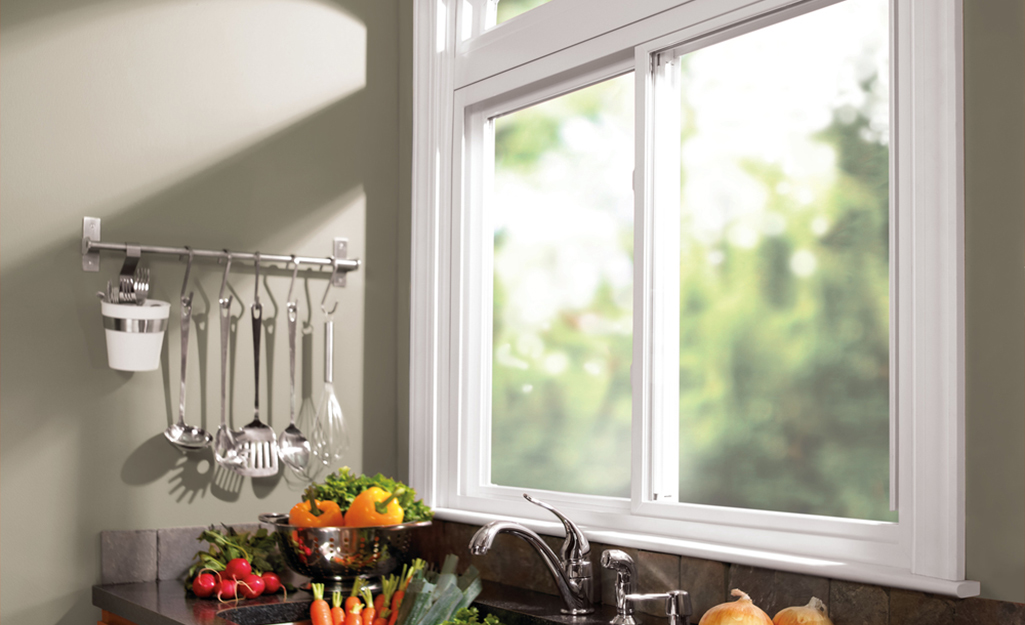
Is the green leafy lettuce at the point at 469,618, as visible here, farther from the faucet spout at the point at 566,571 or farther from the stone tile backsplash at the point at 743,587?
the stone tile backsplash at the point at 743,587

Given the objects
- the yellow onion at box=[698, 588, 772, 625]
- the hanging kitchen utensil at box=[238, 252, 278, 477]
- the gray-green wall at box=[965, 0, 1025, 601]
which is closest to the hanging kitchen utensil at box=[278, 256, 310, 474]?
the hanging kitchen utensil at box=[238, 252, 278, 477]

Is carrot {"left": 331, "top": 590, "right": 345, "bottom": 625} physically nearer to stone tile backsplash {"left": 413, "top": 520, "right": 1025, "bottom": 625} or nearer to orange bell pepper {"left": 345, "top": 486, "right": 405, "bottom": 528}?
orange bell pepper {"left": 345, "top": 486, "right": 405, "bottom": 528}

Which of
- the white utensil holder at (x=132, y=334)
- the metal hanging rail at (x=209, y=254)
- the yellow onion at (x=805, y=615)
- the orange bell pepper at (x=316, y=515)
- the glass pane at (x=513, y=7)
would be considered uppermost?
the glass pane at (x=513, y=7)

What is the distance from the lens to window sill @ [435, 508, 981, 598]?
1429 mm

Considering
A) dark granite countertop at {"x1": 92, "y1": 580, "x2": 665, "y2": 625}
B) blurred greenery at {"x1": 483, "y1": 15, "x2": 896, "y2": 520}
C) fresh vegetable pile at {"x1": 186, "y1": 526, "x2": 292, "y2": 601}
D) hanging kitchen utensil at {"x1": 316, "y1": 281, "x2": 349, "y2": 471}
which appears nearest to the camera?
blurred greenery at {"x1": 483, "y1": 15, "x2": 896, "y2": 520}

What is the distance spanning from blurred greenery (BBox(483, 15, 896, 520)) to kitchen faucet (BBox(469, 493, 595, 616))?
0.21m

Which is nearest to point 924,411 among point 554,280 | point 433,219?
point 554,280

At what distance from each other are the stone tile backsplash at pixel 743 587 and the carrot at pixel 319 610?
0.44 metres

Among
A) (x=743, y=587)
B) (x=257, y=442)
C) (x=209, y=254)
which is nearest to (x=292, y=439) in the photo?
(x=257, y=442)

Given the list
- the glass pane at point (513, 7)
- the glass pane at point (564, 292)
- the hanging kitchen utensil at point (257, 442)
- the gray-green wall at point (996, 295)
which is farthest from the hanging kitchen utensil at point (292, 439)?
the gray-green wall at point (996, 295)

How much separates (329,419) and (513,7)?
1.18 metres

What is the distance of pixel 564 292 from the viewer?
2.31 metres

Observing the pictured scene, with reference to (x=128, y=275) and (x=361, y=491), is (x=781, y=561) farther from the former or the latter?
(x=128, y=275)

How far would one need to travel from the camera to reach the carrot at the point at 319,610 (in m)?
1.97
